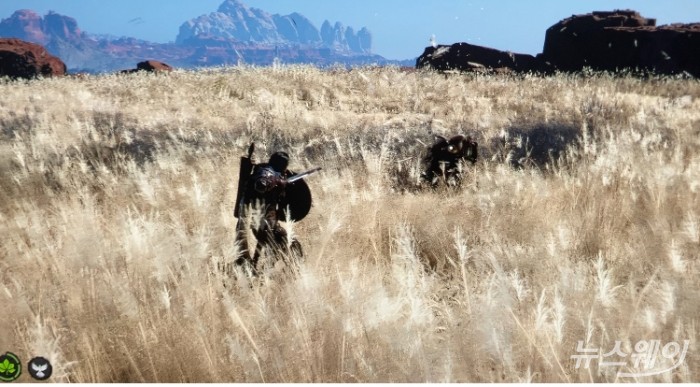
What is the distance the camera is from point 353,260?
6.91ft

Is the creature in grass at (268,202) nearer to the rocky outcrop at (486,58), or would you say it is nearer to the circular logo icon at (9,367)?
the circular logo icon at (9,367)

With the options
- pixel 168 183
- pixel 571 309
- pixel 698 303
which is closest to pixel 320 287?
pixel 571 309

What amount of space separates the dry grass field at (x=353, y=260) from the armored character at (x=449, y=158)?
0.13m

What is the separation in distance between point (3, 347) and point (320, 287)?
3.36ft

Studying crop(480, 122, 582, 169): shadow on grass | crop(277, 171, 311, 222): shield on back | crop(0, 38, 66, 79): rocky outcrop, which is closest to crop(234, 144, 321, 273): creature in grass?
crop(277, 171, 311, 222): shield on back

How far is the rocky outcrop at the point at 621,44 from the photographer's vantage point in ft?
61.8

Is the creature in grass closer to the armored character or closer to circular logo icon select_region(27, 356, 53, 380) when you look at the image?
circular logo icon select_region(27, 356, 53, 380)

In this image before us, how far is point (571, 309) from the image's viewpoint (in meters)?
1.46

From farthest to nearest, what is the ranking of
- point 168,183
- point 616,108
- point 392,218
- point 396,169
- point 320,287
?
1. point 616,108
2. point 396,169
3. point 168,183
4. point 392,218
5. point 320,287

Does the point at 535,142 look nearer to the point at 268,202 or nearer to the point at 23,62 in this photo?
the point at 268,202

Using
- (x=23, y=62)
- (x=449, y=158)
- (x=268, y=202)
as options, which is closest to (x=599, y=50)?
(x=449, y=158)

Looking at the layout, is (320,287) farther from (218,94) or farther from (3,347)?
(218,94)

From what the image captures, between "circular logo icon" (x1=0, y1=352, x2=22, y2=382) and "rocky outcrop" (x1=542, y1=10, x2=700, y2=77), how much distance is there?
66.1ft

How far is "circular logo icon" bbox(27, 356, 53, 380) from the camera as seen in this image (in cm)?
112
